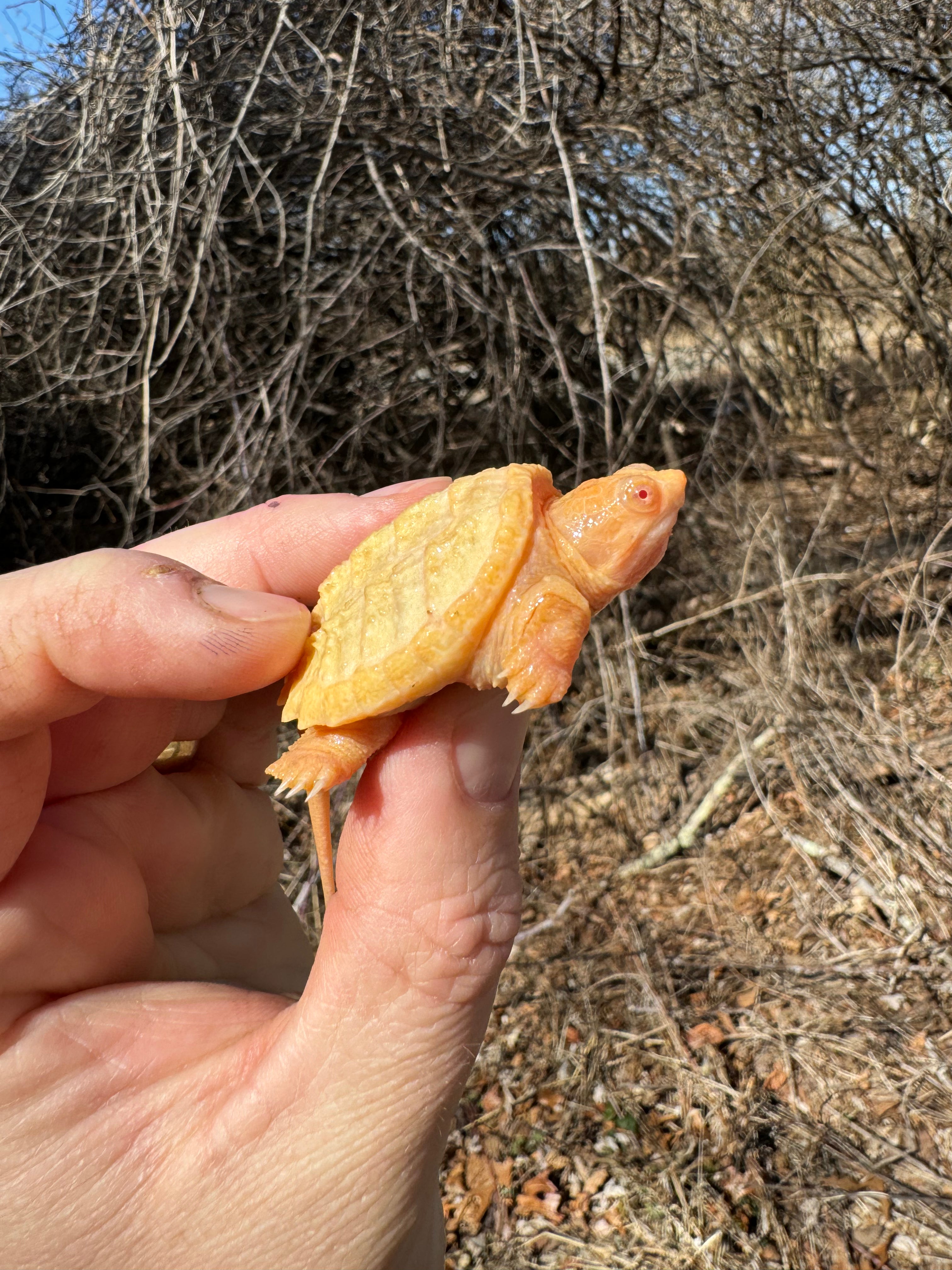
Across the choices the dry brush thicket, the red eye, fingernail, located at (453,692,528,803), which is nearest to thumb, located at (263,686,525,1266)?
fingernail, located at (453,692,528,803)

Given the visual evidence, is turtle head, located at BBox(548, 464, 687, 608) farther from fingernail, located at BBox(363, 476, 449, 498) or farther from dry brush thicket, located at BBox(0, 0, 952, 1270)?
dry brush thicket, located at BBox(0, 0, 952, 1270)

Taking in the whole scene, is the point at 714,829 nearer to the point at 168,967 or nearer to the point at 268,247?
the point at 168,967

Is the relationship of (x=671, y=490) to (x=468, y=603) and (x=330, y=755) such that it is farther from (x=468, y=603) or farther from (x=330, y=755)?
(x=330, y=755)

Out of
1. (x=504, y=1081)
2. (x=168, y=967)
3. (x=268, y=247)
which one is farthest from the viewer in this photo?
(x=268, y=247)

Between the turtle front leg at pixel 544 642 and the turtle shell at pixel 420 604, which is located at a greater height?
the turtle shell at pixel 420 604

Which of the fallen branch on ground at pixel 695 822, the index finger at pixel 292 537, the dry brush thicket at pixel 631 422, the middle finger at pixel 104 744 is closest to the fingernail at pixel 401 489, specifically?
the index finger at pixel 292 537

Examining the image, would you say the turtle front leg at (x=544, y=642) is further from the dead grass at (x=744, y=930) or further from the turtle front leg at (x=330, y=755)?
the dead grass at (x=744, y=930)

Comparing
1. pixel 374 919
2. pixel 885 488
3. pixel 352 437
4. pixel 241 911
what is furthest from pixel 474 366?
pixel 374 919
